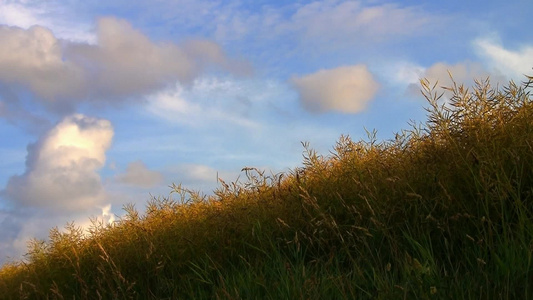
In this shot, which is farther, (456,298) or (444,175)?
(444,175)

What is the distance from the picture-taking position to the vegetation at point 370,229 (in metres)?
3.54

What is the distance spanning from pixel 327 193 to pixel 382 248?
1.43 meters

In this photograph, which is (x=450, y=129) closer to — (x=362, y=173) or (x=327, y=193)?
(x=362, y=173)

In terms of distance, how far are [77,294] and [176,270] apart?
1833 mm

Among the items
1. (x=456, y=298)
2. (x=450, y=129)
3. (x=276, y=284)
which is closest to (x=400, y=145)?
(x=450, y=129)

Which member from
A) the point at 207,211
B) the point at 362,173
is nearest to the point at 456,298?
the point at 362,173

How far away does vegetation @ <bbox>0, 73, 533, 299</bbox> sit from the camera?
354cm

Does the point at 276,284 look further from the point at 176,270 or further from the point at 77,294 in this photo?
the point at 77,294

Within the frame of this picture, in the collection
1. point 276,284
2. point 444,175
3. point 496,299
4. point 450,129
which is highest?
point 450,129

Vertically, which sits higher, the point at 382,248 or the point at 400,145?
the point at 400,145

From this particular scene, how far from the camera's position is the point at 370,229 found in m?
4.84

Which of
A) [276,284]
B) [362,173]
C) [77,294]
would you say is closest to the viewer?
[276,284]

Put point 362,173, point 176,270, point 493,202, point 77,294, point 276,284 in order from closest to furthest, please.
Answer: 1. point 276,284
2. point 493,202
3. point 362,173
4. point 176,270
5. point 77,294

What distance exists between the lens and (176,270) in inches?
249
